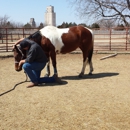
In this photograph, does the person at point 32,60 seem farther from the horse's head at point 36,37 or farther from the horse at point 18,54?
Answer: the horse's head at point 36,37

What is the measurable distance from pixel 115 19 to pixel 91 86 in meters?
12.3

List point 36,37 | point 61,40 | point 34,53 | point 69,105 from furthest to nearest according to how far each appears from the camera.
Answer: point 61,40 < point 36,37 < point 34,53 < point 69,105

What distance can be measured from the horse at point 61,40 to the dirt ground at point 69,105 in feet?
2.93

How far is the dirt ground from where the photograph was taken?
329 centimetres

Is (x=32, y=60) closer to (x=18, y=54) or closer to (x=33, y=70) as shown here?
(x=33, y=70)

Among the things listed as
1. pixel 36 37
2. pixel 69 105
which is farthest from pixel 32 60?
pixel 69 105

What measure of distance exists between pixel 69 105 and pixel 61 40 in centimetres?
279

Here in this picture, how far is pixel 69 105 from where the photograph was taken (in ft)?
13.4

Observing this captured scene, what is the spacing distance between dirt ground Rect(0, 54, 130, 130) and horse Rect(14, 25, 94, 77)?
89 centimetres

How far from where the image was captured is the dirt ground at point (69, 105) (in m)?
3.29

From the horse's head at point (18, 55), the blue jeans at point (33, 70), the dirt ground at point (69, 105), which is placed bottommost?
the dirt ground at point (69, 105)

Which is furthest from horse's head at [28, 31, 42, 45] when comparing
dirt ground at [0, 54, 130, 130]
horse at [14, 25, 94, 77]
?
dirt ground at [0, 54, 130, 130]

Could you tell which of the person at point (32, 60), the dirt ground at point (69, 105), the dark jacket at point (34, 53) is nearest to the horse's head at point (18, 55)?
the person at point (32, 60)

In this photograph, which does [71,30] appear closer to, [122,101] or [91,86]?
Answer: [91,86]
